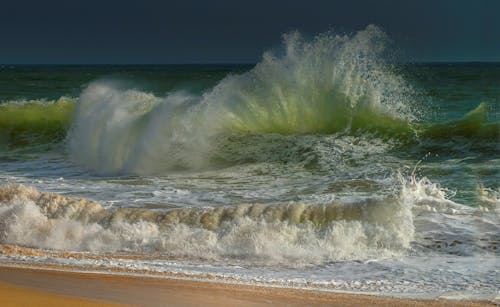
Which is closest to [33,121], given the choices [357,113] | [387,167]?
[357,113]

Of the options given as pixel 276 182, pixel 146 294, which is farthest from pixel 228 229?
pixel 276 182

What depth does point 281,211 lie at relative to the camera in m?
8.98

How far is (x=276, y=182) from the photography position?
39.4ft

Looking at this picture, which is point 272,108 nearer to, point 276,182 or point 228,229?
point 276,182

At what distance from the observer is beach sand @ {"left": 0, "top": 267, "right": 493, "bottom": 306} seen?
5.59 m

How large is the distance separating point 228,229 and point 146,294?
9.00ft

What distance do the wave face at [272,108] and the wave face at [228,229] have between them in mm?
5604

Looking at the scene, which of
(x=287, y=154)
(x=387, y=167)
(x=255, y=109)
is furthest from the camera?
(x=255, y=109)

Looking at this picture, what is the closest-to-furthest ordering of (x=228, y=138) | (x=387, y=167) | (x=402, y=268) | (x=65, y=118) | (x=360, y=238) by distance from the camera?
1. (x=402, y=268)
2. (x=360, y=238)
3. (x=387, y=167)
4. (x=228, y=138)
5. (x=65, y=118)

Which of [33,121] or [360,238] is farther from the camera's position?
[33,121]

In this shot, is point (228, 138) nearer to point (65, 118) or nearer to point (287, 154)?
point (287, 154)

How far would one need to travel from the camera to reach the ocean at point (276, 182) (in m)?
7.61

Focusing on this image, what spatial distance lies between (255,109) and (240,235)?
8565mm

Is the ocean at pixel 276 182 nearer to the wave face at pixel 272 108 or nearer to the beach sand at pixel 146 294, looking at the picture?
the wave face at pixel 272 108
